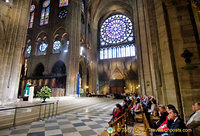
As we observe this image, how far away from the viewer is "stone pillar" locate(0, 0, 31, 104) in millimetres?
8242

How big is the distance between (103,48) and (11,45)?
2135cm

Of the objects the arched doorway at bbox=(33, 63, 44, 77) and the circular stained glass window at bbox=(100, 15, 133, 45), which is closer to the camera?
the arched doorway at bbox=(33, 63, 44, 77)

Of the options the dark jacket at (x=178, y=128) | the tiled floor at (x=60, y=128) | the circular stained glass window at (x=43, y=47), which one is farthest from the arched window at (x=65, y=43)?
the dark jacket at (x=178, y=128)

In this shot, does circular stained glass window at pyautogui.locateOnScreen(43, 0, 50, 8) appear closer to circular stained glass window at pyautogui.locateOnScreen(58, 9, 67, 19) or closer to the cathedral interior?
the cathedral interior

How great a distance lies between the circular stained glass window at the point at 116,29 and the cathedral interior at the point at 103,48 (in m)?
0.24

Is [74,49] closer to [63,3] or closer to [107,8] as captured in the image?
[63,3]

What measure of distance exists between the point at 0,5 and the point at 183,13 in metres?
12.2

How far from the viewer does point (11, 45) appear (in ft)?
29.4

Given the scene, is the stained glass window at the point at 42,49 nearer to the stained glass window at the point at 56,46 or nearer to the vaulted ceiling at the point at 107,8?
the stained glass window at the point at 56,46

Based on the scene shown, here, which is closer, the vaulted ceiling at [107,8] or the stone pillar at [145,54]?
the stone pillar at [145,54]

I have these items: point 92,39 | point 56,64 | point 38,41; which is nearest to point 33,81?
point 56,64

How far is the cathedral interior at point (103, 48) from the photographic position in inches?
152

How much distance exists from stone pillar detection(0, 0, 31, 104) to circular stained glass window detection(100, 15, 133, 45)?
68.0ft

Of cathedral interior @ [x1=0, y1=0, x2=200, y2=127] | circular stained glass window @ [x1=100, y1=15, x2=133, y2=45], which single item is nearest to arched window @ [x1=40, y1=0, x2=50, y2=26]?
cathedral interior @ [x1=0, y1=0, x2=200, y2=127]
